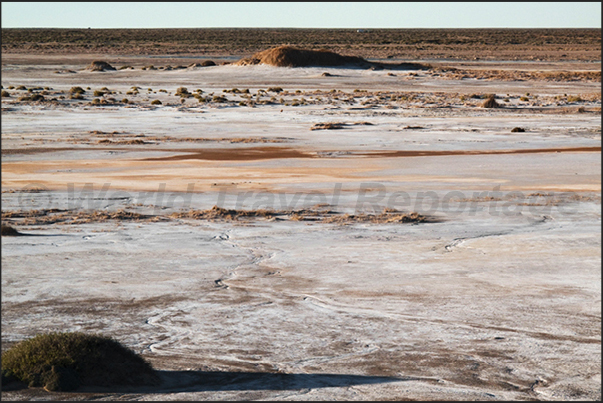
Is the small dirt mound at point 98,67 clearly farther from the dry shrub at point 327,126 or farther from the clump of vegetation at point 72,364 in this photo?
the clump of vegetation at point 72,364

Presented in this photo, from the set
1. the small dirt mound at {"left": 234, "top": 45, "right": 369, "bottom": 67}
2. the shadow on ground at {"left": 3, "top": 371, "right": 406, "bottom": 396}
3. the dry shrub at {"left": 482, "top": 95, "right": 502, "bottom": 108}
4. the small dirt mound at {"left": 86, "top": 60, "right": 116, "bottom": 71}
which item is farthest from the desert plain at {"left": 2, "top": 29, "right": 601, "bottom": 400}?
the small dirt mound at {"left": 86, "top": 60, "right": 116, "bottom": 71}

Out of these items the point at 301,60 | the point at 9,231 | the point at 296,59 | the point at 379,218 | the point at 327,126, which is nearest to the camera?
the point at 9,231

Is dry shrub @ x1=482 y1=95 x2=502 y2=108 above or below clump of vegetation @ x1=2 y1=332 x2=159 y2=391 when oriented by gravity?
below

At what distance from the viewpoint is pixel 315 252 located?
1537 cm

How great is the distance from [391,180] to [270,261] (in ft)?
30.4

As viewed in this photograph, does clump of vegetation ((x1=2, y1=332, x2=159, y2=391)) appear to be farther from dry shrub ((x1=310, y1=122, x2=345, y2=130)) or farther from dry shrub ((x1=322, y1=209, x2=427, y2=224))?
dry shrub ((x1=310, y1=122, x2=345, y2=130))

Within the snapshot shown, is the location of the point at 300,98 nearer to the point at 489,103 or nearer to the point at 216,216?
the point at 489,103

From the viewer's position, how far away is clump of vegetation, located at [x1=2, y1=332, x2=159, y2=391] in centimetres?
872

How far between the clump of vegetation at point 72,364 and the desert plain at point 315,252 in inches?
7.1

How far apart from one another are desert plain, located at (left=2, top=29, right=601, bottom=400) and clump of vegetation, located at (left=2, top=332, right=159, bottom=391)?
0.18m

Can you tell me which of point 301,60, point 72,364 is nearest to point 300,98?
point 301,60

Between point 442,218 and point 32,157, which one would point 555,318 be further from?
point 32,157

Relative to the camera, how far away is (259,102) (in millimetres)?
48875

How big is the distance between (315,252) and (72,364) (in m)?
7.12
